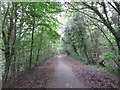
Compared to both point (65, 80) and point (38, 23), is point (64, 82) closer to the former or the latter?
point (65, 80)

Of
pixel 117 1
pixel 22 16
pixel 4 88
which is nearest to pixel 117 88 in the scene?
pixel 117 1

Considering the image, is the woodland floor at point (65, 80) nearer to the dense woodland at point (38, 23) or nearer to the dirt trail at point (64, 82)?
the dirt trail at point (64, 82)

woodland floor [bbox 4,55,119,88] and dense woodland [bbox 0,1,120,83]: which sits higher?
dense woodland [bbox 0,1,120,83]

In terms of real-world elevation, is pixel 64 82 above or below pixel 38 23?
below

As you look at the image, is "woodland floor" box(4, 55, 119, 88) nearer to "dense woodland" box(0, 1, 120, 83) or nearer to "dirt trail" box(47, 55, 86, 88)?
"dirt trail" box(47, 55, 86, 88)

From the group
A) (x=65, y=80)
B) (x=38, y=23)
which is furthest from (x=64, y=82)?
(x=38, y=23)

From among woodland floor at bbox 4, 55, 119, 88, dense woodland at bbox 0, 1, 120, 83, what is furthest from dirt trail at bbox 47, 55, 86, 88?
dense woodland at bbox 0, 1, 120, 83

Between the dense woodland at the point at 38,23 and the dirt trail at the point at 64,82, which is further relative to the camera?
the dense woodland at the point at 38,23

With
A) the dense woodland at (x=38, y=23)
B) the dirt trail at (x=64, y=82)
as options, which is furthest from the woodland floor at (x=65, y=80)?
the dense woodland at (x=38, y=23)

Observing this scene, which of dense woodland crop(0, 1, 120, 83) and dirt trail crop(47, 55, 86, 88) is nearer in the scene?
dirt trail crop(47, 55, 86, 88)

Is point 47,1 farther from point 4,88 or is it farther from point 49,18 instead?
point 4,88

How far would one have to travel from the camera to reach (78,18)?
41.6ft

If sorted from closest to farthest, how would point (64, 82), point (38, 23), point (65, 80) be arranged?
point (64, 82) < point (65, 80) < point (38, 23)

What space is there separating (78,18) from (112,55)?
8482 millimetres
